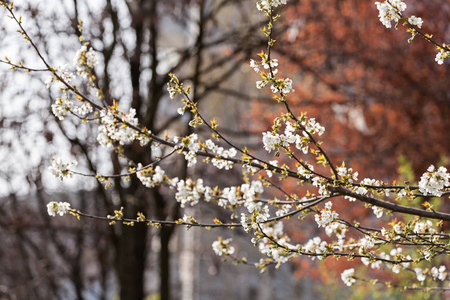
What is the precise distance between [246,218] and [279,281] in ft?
48.1

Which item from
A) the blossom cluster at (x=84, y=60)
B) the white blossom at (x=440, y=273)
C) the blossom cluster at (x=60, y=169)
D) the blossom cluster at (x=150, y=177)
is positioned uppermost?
the blossom cluster at (x=84, y=60)

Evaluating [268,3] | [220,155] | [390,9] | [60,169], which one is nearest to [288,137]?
[220,155]

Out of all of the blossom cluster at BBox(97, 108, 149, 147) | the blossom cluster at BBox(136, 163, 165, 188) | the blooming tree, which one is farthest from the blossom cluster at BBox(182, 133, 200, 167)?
the blossom cluster at BBox(136, 163, 165, 188)

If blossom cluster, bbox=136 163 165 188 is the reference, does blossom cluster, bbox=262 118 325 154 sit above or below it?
below

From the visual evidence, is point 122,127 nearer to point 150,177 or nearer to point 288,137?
point 150,177

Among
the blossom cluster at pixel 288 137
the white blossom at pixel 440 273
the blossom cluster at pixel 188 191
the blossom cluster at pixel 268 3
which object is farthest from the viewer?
the white blossom at pixel 440 273

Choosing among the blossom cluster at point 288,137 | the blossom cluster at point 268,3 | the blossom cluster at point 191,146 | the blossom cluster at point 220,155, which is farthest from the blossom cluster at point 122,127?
the blossom cluster at point 268,3

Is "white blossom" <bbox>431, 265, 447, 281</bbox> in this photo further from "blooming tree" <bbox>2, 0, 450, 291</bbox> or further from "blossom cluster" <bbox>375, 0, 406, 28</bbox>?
"blossom cluster" <bbox>375, 0, 406, 28</bbox>

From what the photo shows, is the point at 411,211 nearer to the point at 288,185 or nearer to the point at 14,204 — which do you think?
the point at 14,204

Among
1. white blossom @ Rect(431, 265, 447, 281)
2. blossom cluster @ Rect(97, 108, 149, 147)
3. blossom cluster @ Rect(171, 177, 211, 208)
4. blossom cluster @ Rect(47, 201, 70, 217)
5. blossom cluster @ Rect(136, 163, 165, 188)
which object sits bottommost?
white blossom @ Rect(431, 265, 447, 281)

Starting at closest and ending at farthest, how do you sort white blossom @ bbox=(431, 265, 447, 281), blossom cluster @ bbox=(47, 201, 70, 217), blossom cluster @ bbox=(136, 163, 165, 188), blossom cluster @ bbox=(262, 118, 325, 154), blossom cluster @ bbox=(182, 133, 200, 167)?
blossom cluster @ bbox=(262, 118, 325, 154)
blossom cluster @ bbox=(182, 133, 200, 167)
blossom cluster @ bbox=(47, 201, 70, 217)
blossom cluster @ bbox=(136, 163, 165, 188)
white blossom @ bbox=(431, 265, 447, 281)

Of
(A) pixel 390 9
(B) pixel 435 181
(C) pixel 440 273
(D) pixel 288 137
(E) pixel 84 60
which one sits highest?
(E) pixel 84 60

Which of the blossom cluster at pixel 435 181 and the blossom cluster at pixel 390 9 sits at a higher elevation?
the blossom cluster at pixel 390 9

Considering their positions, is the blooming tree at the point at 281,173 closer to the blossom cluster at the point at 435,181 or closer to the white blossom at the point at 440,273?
the blossom cluster at the point at 435,181
